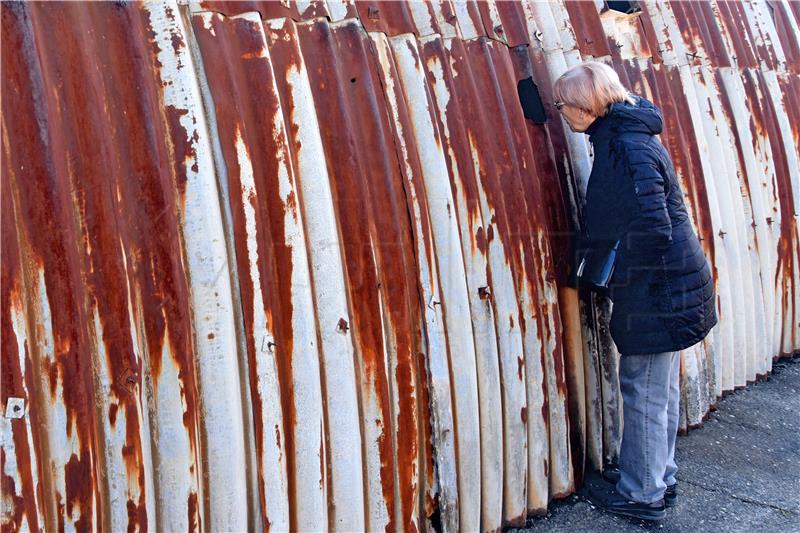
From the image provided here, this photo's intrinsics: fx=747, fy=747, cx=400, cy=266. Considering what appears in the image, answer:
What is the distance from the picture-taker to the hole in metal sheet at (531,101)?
3.41 metres

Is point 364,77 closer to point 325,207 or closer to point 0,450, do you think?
point 325,207

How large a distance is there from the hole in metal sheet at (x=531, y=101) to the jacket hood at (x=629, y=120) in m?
0.45

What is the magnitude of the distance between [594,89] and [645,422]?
54.1 inches

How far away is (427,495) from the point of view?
2764 millimetres

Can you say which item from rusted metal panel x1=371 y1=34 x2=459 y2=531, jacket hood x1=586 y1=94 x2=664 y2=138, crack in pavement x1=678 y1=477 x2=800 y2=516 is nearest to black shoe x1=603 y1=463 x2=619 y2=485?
crack in pavement x1=678 y1=477 x2=800 y2=516

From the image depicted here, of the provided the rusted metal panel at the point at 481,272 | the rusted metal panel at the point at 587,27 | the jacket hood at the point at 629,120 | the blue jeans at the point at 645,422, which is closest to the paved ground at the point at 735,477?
the blue jeans at the point at 645,422

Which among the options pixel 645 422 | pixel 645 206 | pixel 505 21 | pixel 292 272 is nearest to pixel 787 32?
pixel 505 21

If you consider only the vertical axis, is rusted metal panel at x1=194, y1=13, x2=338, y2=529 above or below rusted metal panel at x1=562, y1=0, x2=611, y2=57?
below

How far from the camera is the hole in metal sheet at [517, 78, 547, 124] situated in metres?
3.41

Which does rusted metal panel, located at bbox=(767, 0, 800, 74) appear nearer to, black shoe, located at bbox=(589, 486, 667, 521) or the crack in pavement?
the crack in pavement

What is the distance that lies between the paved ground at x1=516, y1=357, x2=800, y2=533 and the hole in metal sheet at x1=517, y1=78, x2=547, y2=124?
1.72 metres

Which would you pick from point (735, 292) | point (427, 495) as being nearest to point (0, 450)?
point (427, 495)

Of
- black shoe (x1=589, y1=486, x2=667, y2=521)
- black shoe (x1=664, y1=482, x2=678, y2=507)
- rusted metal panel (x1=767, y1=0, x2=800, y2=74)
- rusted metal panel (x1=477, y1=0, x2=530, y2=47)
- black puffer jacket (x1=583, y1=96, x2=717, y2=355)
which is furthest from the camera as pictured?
rusted metal panel (x1=767, y1=0, x2=800, y2=74)

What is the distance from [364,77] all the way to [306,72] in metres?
→ 0.25
